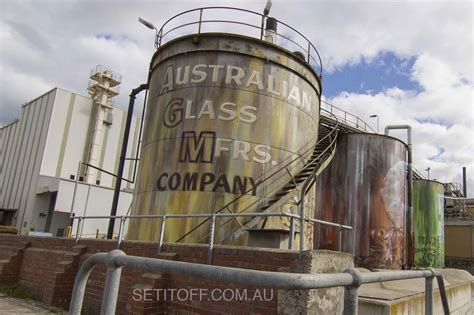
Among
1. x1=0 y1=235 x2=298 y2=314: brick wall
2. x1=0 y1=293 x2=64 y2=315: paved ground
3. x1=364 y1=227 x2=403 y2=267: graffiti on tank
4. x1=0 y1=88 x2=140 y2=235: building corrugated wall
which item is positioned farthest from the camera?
x1=0 y1=88 x2=140 y2=235: building corrugated wall

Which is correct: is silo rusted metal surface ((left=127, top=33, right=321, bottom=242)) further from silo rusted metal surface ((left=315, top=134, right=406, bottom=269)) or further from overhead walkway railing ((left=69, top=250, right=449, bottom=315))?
overhead walkway railing ((left=69, top=250, right=449, bottom=315))

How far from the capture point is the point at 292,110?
12031mm

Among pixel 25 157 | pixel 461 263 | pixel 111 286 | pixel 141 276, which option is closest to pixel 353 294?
pixel 111 286

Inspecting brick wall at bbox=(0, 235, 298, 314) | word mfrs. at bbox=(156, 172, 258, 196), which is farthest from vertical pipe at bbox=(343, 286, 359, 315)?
word mfrs. at bbox=(156, 172, 258, 196)

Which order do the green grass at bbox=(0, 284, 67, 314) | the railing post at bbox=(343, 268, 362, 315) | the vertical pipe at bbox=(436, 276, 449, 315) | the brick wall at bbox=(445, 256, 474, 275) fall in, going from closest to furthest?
the railing post at bbox=(343, 268, 362, 315)
the vertical pipe at bbox=(436, 276, 449, 315)
the green grass at bbox=(0, 284, 67, 314)
the brick wall at bbox=(445, 256, 474, 275)

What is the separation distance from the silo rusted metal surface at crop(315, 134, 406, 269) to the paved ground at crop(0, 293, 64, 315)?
10.9m

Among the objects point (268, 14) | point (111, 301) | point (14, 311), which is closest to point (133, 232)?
point (14, 311)

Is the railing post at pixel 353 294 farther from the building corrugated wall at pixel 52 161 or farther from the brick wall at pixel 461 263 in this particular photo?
the brick wall at pixel 461 263

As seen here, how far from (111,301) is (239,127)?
8916 millimetres

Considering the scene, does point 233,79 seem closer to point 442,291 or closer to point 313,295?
point 313,295

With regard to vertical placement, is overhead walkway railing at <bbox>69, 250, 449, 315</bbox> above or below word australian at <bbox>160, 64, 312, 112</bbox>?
below

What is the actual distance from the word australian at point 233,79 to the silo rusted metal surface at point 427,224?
15.2 meters

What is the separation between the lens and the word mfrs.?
425 inches

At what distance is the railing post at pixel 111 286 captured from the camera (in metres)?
2.51
